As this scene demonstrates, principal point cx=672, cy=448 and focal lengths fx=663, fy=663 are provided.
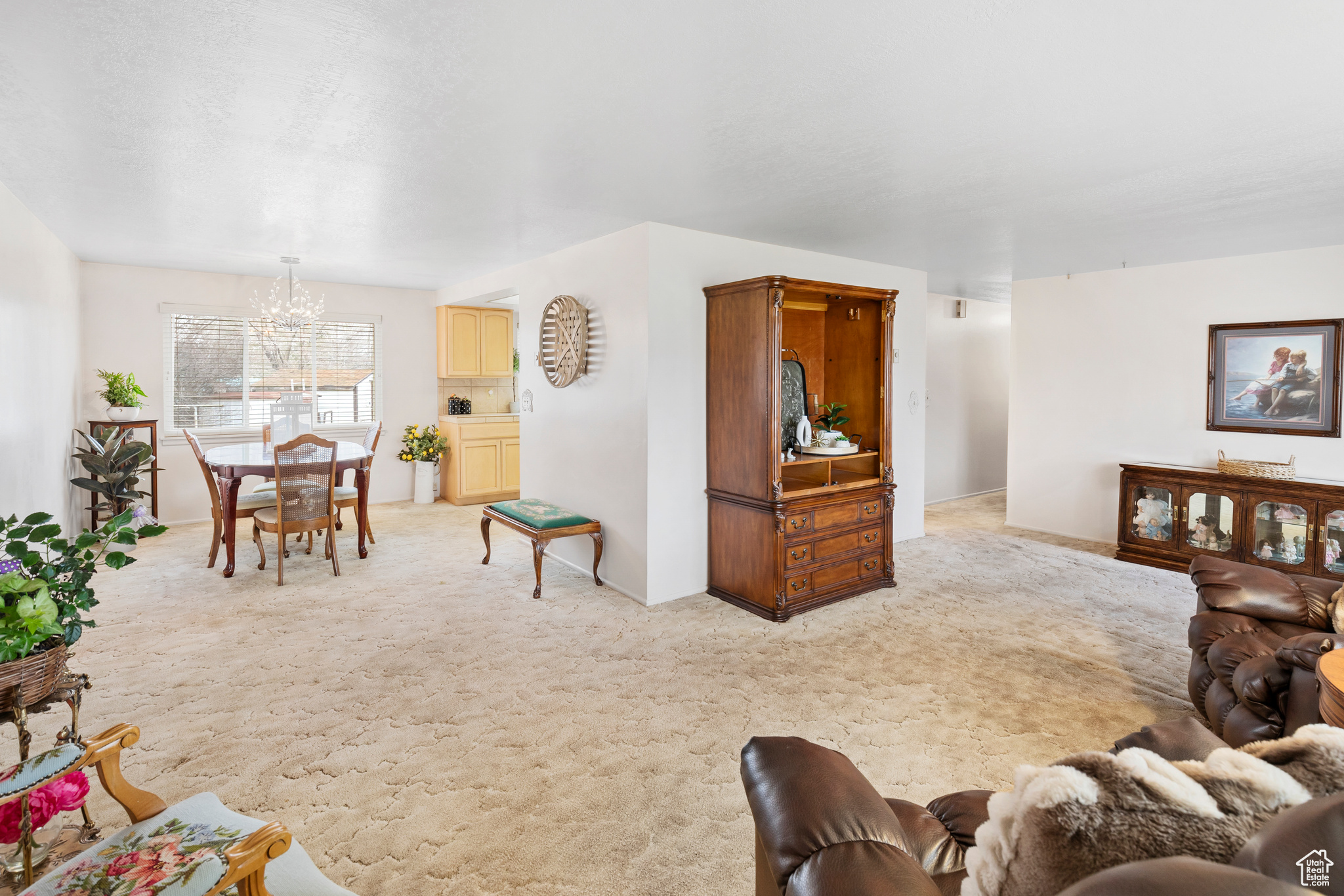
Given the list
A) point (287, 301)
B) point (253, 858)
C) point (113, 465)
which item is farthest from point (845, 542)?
point (287, 301)

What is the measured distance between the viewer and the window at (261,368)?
21.4ft

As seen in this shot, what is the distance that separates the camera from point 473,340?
771cm

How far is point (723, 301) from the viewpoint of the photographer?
14.0ft

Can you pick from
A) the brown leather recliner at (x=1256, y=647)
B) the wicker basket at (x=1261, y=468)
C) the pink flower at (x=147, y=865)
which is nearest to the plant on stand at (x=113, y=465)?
the pink flower at (x=147, y=865)

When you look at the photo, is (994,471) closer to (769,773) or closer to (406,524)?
(406,524)

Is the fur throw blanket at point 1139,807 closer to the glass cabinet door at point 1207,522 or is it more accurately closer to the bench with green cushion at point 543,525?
the bench with green cushion at point 543,525

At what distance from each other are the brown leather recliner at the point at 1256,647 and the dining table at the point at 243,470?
5.35 metres

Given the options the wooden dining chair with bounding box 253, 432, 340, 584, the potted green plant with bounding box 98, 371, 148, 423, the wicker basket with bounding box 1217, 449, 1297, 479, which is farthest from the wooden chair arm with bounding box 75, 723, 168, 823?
the wicker basket with bounding box 1217, 449, 1297, 479

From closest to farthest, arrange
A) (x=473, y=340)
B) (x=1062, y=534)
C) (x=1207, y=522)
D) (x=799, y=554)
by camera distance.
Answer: (x=799, y=554) → (x=1207, y=522) → (x=1062, y=534) → (x=473, y=340)

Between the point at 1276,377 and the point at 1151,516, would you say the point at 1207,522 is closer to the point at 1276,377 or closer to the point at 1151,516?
the point at 1151,516

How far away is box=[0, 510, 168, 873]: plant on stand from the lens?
149cm

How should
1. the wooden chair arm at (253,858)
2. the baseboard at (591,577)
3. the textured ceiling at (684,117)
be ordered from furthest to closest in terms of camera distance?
the baseboard at (591,577), the textured ceiling at (684,117), the wooden chair arm at (253,858)

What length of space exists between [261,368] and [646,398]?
16.3ft

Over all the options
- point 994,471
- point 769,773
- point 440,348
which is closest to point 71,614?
point 769,773
